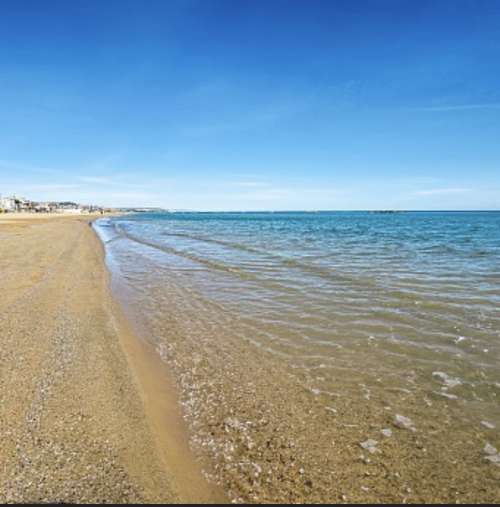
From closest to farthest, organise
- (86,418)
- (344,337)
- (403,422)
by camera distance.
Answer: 1. (86,418)
2. (403,422)
3. (344,337)

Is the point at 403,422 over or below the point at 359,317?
below

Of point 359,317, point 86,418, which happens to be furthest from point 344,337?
point 86,418

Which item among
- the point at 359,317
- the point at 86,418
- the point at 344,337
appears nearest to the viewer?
the point at 86,418

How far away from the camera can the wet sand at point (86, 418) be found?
112 inches

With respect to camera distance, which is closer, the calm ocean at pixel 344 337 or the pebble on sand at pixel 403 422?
the pebble on sand at pixel 403 422

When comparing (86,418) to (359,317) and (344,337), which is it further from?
(359,317)

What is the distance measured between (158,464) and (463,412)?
12.6ft

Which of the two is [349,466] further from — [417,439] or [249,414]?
[249,414]

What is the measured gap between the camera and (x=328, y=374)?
510 cm

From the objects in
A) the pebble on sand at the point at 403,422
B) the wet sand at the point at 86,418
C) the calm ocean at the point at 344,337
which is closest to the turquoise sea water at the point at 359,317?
the calm ocean at the point at 344,337

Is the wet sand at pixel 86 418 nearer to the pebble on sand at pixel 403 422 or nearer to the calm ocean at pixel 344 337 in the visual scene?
the calm ocean at pixel 344 337

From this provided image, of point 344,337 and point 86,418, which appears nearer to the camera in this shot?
point 86,418

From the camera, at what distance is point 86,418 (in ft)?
12.3

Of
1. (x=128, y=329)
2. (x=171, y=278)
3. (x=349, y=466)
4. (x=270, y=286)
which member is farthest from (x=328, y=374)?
(x=171, y=278)
